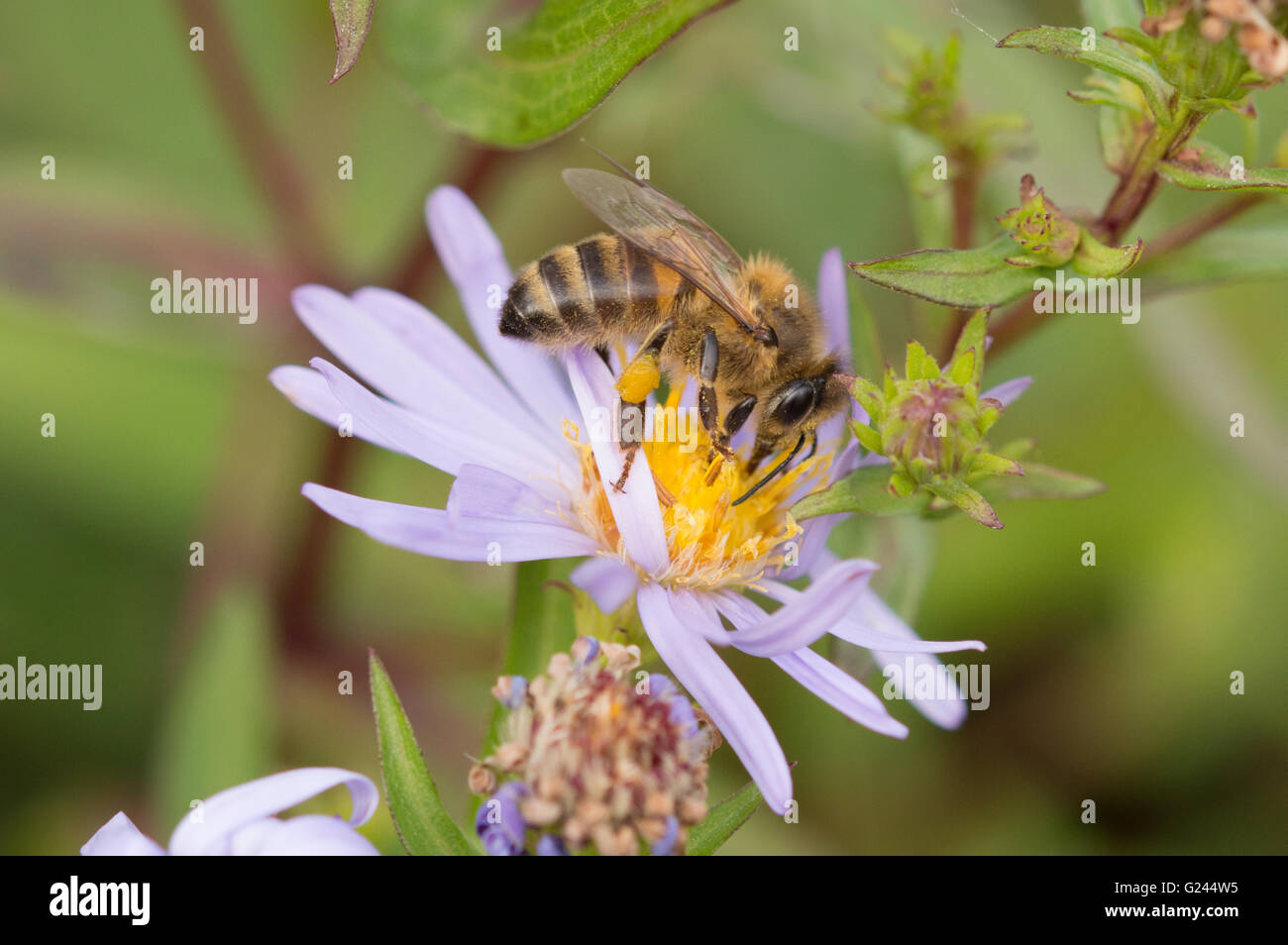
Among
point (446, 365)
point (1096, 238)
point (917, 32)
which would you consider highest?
point (917, 32)

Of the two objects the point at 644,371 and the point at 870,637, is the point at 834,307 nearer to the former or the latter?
the point at 644,371

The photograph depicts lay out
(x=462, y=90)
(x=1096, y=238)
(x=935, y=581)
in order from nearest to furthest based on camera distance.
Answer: (x=1096, y=238)
(x=462, y=90)
(x=935, y=581)

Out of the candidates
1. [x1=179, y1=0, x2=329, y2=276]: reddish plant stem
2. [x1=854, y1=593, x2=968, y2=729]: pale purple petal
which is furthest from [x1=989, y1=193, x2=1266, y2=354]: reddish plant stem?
[x1=179, y1=0, x2=329, y2=276]: reddish plant stem

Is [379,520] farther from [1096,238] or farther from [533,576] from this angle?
[1096,238]

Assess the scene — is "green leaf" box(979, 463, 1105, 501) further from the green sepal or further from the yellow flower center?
the yellow flower center

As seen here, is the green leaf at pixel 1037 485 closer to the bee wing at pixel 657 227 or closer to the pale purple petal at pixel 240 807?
the bee wing at pixel 657 227
